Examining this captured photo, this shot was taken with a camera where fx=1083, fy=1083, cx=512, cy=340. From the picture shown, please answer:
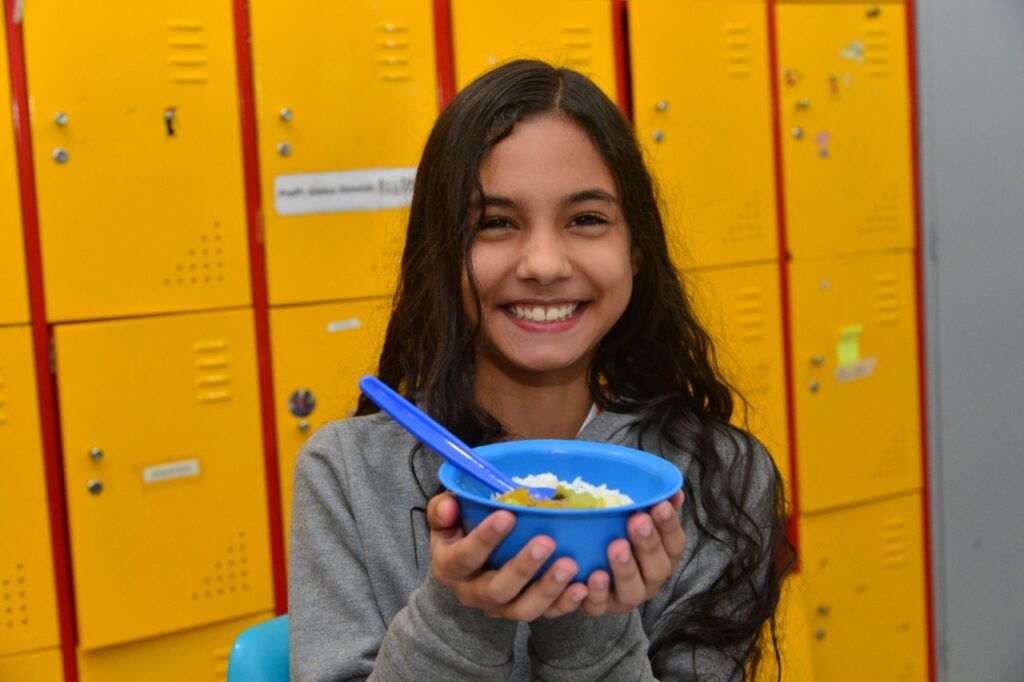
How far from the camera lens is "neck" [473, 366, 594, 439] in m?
1.37

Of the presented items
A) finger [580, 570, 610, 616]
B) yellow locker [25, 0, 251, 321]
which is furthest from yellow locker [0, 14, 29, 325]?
finger [580, 570, 610, 616]

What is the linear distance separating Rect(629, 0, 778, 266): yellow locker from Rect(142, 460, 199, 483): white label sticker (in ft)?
4.28

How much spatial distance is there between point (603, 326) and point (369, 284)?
4.36 feet

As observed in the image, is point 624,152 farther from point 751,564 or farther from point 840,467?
point 840,467

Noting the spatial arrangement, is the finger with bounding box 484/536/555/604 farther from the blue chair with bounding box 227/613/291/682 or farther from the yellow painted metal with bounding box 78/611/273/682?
the yellow painted metal with bounding box 78/611/273/682

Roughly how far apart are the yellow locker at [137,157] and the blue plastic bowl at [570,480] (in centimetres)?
146

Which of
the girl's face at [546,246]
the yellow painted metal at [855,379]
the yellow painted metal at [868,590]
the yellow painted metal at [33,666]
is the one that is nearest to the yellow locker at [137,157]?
the yellow painted metal at [33,666]

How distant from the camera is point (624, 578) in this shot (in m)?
0.88

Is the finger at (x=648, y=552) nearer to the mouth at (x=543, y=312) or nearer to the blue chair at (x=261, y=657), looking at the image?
the mouth at (x=543, y=312)

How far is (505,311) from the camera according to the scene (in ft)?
4.11

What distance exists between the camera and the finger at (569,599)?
2.84 feet

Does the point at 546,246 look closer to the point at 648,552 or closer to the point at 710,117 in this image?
the point at 648,552

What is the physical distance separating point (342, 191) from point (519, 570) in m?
1.77

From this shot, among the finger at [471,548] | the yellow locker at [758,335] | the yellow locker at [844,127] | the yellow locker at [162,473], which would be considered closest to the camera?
the finger at [471,548]
